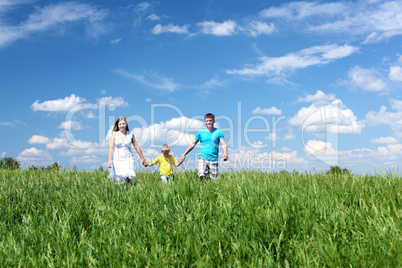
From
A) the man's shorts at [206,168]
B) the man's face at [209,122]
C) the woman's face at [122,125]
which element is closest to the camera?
the woman's face at [122,125]

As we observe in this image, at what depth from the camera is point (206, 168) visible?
9062 millimetres

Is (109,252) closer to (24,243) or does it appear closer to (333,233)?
(24,243)

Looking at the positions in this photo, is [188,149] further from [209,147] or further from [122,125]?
[122,125]

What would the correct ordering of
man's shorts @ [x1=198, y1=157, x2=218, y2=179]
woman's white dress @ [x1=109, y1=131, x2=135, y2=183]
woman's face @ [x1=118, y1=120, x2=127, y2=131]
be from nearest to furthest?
woman's white dress @ [x1=109, y1=131, x2=135, y2=183]
woman's face @ [x1=118, y1=120, x2=127, y2=131]
man's shorts @ [x1=198, y1=157, x2=218, y2=179]

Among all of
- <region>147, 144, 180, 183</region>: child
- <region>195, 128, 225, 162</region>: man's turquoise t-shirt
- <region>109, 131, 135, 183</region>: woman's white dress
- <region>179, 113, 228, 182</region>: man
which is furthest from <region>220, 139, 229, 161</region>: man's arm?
<region>109, 131, 135, 183</region>: woman's white dress

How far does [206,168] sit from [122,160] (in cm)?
234

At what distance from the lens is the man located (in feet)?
29.5

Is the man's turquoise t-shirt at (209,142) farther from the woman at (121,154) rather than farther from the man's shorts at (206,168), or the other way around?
the woman at (121,154)

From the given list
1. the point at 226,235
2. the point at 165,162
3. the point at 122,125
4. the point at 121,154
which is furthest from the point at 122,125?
the point at 226,235

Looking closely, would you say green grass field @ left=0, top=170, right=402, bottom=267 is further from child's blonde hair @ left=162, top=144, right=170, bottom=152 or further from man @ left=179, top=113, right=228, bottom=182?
child's blonde hair @ left=162, top=144, right=170, bottom=152

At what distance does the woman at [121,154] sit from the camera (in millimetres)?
8656

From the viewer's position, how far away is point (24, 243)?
3906mm

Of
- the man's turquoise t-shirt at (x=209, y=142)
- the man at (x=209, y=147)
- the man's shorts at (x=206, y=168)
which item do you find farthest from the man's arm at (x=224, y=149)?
the man's shorts at (x=206, y=168)

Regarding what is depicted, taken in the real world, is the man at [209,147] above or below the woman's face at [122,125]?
below
